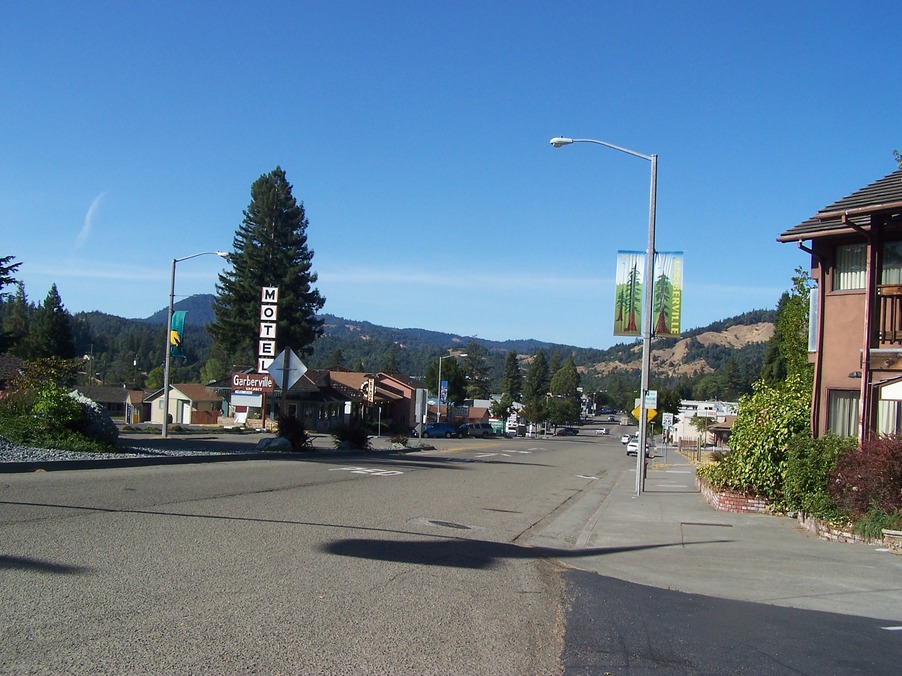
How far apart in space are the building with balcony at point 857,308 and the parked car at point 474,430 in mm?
62107

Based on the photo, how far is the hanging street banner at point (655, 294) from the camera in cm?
2116

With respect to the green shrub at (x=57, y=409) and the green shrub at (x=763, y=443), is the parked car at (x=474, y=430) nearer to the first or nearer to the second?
the green shrub at (x=57, y=409)

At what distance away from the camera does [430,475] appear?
23.9 meters

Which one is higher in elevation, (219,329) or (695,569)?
(219,329)

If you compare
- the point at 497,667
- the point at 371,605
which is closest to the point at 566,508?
the point at 371,605

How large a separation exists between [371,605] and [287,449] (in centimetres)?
2299

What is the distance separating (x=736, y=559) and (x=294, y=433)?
70.2ft

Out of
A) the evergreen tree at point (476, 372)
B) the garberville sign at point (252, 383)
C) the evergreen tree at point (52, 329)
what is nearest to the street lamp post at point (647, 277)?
the garberville sign at point (252, 383)

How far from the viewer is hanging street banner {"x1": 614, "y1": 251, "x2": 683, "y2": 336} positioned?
21.2 m

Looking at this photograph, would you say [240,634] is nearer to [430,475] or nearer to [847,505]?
[847,505]

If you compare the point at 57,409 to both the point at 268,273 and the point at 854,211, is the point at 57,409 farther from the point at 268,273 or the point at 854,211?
the point at 268,273

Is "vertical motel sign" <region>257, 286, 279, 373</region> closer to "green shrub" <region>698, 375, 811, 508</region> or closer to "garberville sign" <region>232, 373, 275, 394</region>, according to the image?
"garberville sign" <region>232, 373, 275, 394</region>

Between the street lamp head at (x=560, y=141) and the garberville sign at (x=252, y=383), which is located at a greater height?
the street lamp head at (x=560, y=141)

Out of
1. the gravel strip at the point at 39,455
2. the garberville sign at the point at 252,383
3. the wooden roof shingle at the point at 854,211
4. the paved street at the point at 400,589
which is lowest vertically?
the gravel strip at the point at 39,455
